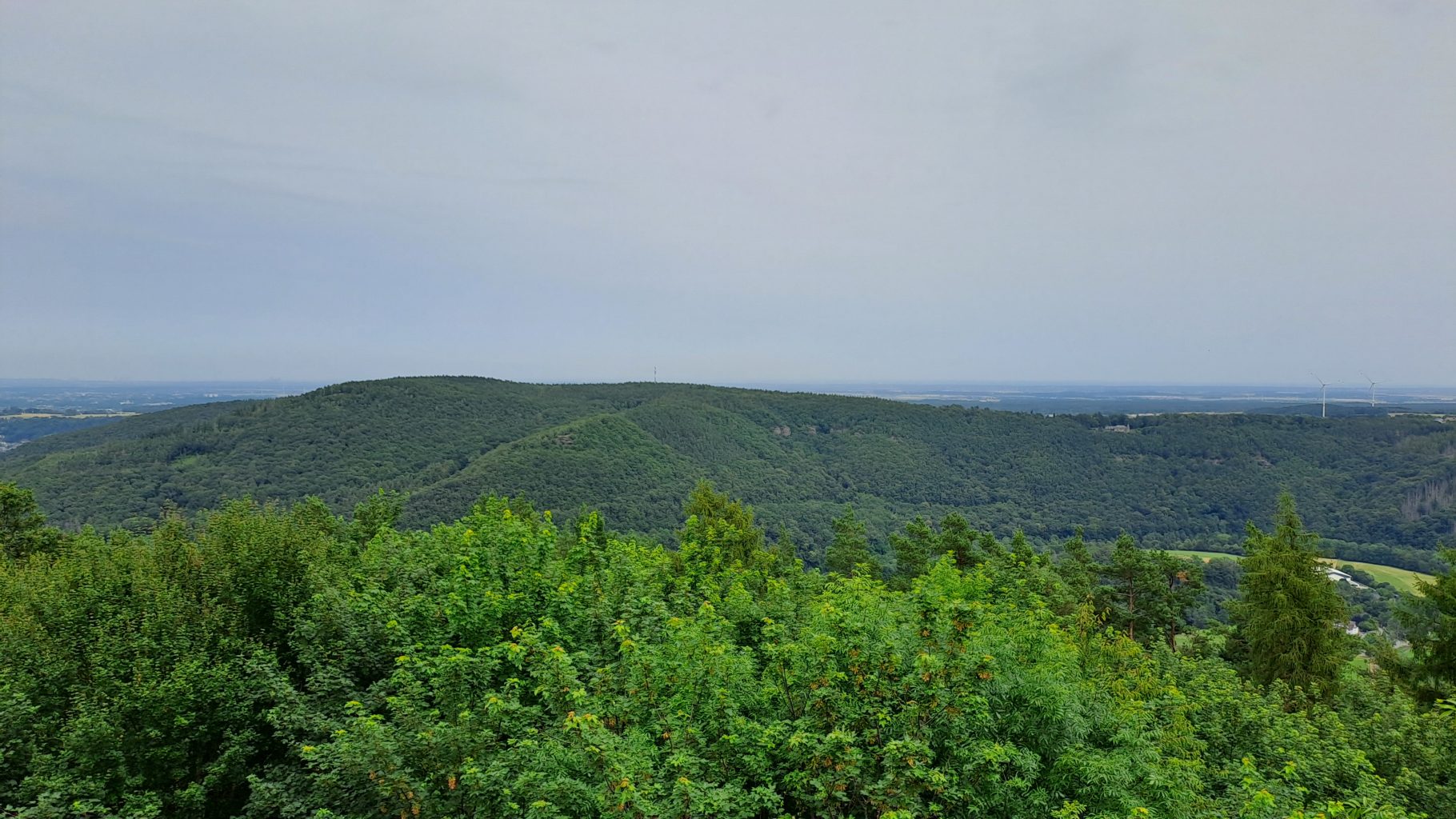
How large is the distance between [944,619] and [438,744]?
22.7 feet

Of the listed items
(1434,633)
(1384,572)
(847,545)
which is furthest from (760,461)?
(1434,633)

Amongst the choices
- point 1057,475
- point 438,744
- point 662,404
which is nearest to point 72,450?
point 662,404

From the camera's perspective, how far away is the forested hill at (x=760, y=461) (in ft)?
313

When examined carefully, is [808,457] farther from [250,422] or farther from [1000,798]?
[1000,798]

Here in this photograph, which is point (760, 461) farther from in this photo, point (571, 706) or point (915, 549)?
point (571, 706)

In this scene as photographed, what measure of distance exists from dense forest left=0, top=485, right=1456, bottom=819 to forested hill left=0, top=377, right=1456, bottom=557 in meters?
75.5

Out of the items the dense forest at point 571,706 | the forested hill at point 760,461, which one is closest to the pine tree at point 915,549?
the dense forest at point 571,706

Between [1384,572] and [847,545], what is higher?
[847,545]

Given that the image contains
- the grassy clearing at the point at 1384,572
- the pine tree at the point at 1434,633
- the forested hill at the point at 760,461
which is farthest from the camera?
the forested hill at the point at 760,461

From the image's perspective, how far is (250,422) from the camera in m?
118

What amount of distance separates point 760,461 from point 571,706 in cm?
14449

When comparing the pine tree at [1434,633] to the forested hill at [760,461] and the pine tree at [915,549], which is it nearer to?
the pine tree at [915,549]

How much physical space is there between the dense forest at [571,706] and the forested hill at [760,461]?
75.5m

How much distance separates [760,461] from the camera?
15138 cm
